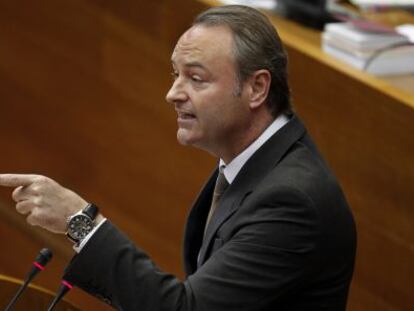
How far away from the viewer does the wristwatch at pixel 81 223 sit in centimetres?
119

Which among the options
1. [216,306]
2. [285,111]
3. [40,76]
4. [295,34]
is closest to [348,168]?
[295,34]

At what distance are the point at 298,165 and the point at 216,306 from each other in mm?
187

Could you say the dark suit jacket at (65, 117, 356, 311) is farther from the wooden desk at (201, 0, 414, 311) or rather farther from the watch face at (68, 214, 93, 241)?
the wooden desk at (201, 0, 414, 311)

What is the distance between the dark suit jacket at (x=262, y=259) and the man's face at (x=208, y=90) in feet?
0.23

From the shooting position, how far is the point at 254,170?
50.2 inches

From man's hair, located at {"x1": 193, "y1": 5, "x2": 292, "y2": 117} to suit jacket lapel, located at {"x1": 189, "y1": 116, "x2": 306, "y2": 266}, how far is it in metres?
0.03

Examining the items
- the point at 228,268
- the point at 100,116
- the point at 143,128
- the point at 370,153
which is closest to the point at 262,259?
the point at 228,268

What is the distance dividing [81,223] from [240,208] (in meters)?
0.18

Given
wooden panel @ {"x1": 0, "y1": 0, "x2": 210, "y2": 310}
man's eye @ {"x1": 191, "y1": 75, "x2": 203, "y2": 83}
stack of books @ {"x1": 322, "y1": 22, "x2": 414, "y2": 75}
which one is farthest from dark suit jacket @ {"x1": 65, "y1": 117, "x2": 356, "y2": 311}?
wooden panel @ {"x1": 0, "y1": 0, "x2": 210, "y2": 310}

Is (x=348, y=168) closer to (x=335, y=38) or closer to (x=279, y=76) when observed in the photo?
(x=335, y=38)

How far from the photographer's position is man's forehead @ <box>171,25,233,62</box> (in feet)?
4.10

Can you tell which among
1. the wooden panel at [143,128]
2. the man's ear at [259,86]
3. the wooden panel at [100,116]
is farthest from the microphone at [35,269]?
the wooden panel at [100,116]

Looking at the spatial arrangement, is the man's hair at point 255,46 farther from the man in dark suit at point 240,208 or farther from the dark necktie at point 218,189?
the dark necktie at point 218,189

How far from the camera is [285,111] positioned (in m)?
1.30
